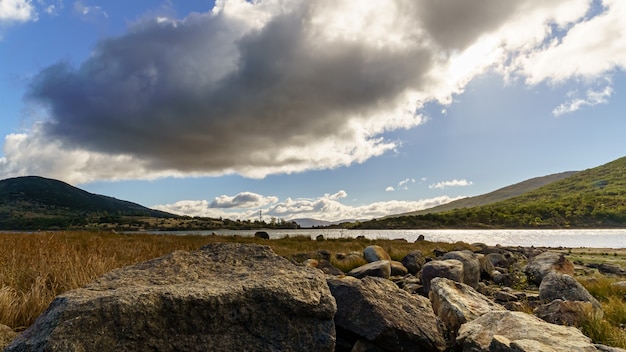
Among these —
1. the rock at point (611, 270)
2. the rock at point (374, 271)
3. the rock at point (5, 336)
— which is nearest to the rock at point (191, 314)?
the rock at point (5, 336)

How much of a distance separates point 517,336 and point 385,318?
4.88ft

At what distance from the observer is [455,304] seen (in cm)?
580

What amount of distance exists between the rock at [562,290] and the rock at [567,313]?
247 cm

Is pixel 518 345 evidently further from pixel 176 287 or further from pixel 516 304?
pixel 516 304

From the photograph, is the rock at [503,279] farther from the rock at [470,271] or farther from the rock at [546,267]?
the rock at [470,271]

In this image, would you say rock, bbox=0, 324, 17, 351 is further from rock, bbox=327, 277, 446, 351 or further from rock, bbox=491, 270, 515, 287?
rock, bbox=491, 270, 515, 287

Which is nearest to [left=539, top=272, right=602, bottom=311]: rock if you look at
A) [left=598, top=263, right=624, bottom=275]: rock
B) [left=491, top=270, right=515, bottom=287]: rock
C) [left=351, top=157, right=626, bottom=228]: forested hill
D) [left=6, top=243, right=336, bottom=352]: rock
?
[left=491, top=270, right=515, bottom=287]: rock

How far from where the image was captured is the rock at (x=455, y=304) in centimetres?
552

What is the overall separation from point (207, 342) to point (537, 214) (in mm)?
140658

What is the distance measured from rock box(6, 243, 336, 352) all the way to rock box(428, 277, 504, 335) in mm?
2536

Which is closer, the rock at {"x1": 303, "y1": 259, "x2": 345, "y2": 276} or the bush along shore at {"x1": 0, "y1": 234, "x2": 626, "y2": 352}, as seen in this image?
the bush along shore at {"x1": 0, "y1": 234, "x2": 626, "y2": 352}

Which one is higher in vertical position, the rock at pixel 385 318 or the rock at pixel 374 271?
the rock at pixel 385 318

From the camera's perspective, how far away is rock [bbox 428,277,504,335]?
5.52 metres

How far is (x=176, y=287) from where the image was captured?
12.0ft
